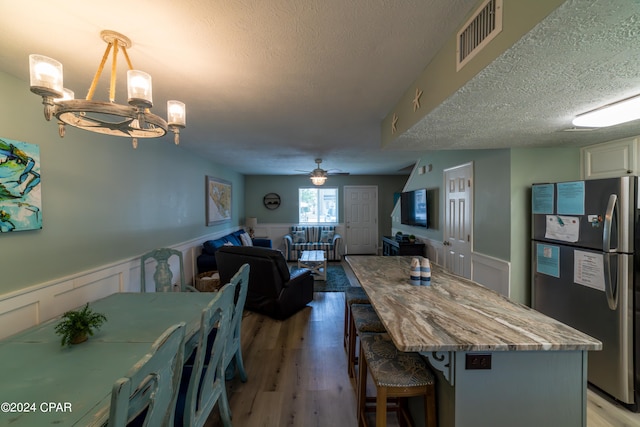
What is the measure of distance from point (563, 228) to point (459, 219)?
1.32 metres

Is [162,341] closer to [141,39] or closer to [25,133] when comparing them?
[141,39]

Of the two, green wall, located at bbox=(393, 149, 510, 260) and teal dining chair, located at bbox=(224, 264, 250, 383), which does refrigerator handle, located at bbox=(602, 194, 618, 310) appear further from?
teal dining chair, located at bbox=(224, 264, 250, 383)

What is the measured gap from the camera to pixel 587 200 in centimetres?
200

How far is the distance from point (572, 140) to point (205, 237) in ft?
17.3

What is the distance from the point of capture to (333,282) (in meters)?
4.87

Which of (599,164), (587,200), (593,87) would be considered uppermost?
(593,87)

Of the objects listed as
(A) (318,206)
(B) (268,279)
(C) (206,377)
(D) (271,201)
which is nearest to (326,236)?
(A) (318,206)

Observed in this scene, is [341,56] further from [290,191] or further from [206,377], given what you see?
[290,191]

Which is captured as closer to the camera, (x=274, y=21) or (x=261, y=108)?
(x=274, y=21)

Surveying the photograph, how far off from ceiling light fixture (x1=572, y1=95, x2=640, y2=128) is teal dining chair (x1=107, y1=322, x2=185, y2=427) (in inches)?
100.0

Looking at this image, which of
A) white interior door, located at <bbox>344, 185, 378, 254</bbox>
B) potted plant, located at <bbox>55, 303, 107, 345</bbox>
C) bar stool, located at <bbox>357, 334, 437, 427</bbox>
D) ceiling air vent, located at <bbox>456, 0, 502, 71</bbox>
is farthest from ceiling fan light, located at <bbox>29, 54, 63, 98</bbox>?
white interior door, located at <bbox>344, 185, 378, 254</bbox>

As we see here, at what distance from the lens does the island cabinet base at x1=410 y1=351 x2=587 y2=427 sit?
3.66 feet

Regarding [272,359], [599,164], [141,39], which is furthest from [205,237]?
[599,164]

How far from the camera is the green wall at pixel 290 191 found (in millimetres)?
7391
